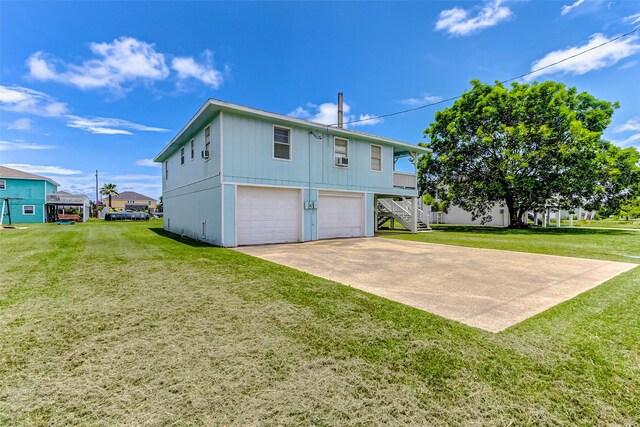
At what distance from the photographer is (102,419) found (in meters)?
1.64

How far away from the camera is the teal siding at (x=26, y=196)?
27.7m

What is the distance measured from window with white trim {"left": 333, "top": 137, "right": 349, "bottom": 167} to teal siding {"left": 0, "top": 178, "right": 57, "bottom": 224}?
33.2 meters

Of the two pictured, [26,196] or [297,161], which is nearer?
[297,161]

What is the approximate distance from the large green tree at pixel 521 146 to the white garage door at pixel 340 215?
403 inches

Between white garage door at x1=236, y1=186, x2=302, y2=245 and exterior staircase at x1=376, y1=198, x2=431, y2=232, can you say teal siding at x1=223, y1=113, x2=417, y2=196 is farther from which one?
exterior staircase at x1=376, y1=198, x2=431, y2=232

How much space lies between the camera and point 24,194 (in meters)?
28.4

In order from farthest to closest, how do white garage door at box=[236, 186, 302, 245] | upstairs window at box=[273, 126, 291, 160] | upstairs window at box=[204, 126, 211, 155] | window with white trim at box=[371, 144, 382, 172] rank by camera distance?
window with white trim at box=[371, 144, 382, 172] → upstairs window at box=[273, 126, 291, 160] → upstairs window at box=[204, 126, 211, 155] → white garage door at box=[236, 186, 302, 245]

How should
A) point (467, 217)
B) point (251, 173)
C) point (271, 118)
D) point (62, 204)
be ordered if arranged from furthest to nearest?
point (62, 204), point (467, 217), point (271, 118), point (251, 173)

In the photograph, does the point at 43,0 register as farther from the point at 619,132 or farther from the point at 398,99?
the point at 619,132

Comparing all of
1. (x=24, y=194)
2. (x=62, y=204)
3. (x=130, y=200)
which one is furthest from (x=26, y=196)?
(x=130, y=200)

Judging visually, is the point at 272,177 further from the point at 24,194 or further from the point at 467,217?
the point at 24,194

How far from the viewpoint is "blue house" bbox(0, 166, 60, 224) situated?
2762cm

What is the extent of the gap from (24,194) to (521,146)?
43.5 metres

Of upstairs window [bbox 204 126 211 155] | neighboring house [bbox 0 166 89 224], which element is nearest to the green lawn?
upstairs window [bbox 204 126 211 155]
